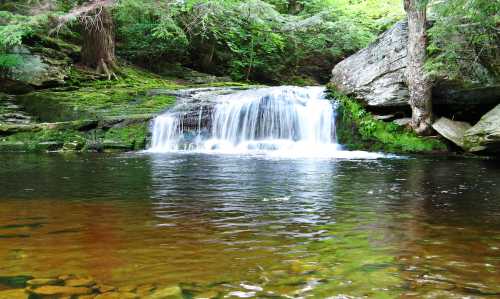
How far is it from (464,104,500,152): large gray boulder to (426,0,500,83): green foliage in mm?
1176

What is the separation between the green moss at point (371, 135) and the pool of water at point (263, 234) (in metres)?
5.86

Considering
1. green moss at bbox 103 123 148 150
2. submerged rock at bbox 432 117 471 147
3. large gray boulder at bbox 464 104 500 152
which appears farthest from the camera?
green moss at bbox 103 123 148 150

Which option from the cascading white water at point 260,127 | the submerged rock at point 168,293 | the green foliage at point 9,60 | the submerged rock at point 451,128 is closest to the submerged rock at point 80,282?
the submerged rock at point 168,293

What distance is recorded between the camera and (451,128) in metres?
11.6

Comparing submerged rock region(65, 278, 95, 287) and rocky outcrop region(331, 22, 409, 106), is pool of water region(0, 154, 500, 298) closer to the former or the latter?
submerged rock region(65, 278, 95, 287)

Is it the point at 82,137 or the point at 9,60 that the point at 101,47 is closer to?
the point at 9,60

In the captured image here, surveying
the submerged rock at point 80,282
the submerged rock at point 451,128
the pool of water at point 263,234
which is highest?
the submerged rock at point 451,128

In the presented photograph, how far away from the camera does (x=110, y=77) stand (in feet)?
58.4

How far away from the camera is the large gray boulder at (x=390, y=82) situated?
11.6 meters

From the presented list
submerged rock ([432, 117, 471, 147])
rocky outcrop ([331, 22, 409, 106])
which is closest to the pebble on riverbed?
submerged rock ([432, 117, 471, 147])

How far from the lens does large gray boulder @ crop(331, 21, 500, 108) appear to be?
11570mm

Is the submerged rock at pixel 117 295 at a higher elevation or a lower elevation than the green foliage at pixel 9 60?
lower

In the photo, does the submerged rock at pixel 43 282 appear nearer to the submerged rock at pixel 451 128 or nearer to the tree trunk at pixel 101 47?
the submerged rock at pixel 451 128

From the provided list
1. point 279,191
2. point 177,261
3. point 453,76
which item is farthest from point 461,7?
point 177,261
